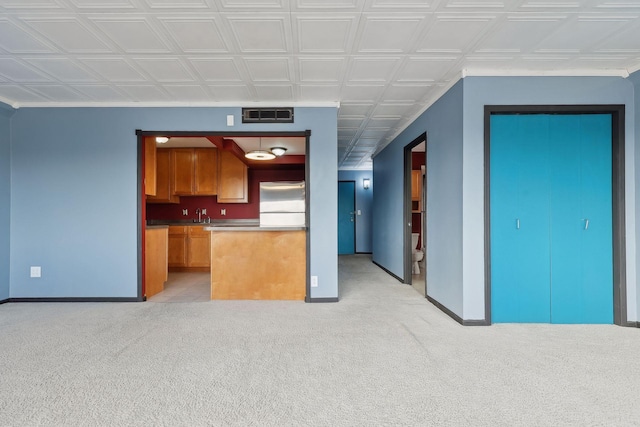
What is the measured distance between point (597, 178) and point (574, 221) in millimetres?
466

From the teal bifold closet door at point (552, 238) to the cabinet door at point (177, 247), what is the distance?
541 cm

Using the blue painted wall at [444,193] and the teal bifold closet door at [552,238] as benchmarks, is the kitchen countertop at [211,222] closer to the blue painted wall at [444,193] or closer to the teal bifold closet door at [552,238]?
the blue painted wall at [444,193]

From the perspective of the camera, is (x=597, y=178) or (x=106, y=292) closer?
(x=597, y=178)

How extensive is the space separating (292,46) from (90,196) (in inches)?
121

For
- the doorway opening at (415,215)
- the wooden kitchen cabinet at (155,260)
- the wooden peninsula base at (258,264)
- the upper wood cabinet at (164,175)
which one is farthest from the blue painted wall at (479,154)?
the upper wood cabinet at (164,175)

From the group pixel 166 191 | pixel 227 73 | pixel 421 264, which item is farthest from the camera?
pixel 421 264

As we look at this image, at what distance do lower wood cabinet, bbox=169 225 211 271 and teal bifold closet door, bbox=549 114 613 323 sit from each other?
552 cm

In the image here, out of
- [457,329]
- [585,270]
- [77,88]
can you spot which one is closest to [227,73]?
[77,88]

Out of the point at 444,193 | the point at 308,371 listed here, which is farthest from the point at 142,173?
the point at 444,193

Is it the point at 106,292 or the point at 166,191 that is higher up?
the point at 166,191

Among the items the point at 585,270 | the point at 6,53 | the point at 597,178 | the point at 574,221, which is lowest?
the point at 585,270

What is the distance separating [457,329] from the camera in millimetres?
2820

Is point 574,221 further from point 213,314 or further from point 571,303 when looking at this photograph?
point 213,314

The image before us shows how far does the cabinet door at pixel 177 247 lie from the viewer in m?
6.19
